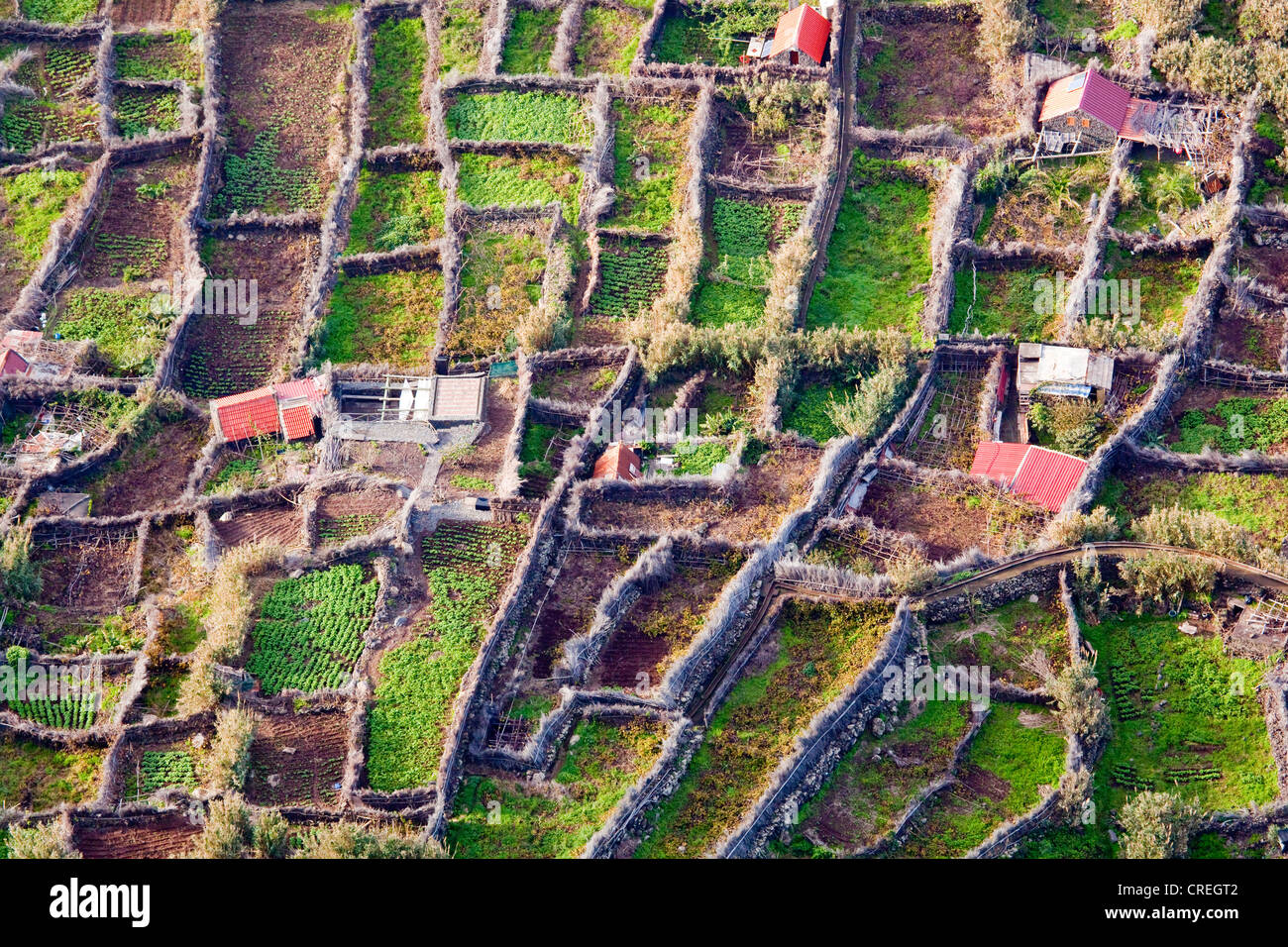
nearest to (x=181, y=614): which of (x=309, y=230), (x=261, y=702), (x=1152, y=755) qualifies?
(x=261, y=702)

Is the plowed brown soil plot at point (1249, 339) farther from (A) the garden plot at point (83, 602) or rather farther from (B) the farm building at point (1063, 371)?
(A) the garden plot at point (83, 602)

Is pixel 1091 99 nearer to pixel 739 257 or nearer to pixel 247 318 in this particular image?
pixel 739 257

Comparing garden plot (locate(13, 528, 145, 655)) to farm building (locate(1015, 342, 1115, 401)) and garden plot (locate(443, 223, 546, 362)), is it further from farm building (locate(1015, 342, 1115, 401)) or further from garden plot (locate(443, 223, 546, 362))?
farm building (locate(1015, 342, 1115, 401))

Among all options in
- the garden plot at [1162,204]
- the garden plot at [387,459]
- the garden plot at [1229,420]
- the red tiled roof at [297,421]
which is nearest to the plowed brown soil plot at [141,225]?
the red tiled roof at [297,421]

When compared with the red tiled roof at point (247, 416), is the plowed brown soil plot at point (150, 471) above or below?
below

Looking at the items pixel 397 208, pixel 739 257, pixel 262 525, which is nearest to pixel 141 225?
pixel 397 208

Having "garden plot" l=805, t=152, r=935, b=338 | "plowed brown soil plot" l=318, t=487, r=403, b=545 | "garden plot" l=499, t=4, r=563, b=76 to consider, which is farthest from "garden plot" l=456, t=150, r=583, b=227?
"plowed brown soil plot" l=318, t=487, r=403, b=545

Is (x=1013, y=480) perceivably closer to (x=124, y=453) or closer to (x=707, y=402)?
(x=707, y=402)
